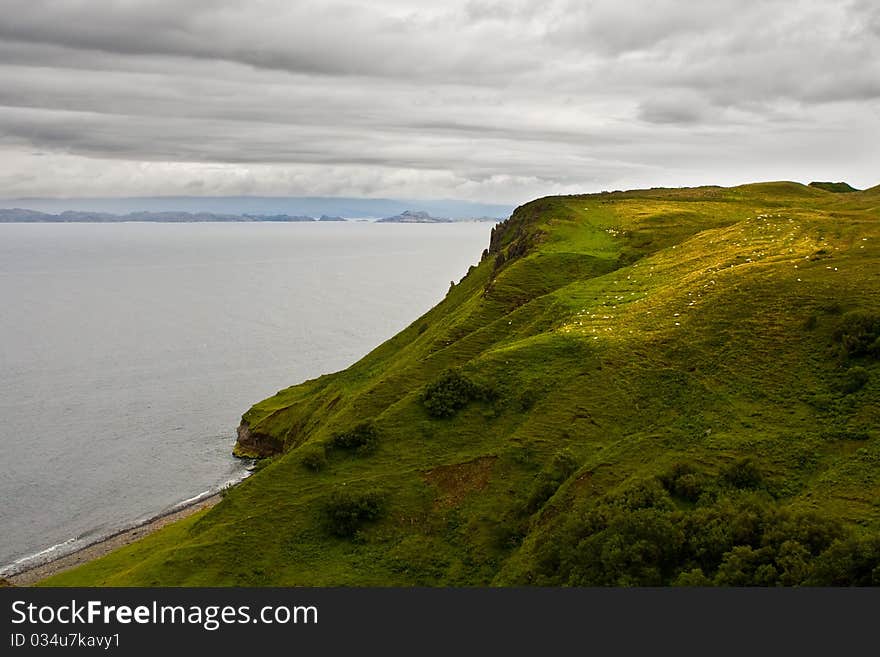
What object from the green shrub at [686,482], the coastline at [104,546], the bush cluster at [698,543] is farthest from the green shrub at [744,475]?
the coastline at [104,546]

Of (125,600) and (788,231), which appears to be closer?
(125,600)

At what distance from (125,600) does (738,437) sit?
3444 cm

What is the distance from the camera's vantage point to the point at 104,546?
8344 centimetres

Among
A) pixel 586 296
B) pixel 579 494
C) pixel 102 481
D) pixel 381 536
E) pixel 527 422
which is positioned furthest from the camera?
pixel 102 481

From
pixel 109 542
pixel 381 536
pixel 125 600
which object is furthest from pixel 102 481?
pixel 125 600

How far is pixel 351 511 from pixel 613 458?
17258mm

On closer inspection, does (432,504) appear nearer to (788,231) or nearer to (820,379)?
(820,379)

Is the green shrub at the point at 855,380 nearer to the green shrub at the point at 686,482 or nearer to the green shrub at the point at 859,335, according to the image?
the green shrub at the point at 859,335

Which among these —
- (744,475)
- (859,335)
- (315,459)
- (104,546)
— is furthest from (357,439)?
(104,546)

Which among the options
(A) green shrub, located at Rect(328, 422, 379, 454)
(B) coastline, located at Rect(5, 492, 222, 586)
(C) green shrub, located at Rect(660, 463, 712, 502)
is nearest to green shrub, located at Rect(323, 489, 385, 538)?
(A) green shrub, located at Rect(328, 422, 379, 454)

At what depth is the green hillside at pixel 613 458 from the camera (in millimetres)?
36188

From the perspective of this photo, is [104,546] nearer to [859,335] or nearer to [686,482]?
[686,482]

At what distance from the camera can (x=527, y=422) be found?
2196 inches

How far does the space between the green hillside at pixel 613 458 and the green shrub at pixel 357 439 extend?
21cm
